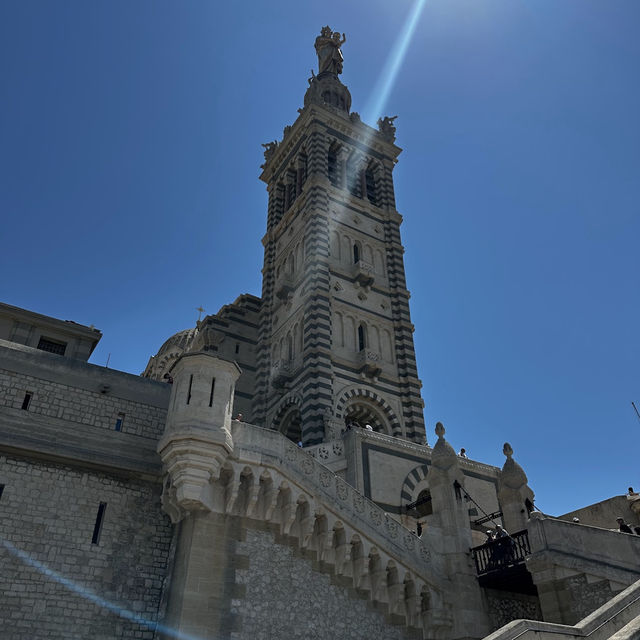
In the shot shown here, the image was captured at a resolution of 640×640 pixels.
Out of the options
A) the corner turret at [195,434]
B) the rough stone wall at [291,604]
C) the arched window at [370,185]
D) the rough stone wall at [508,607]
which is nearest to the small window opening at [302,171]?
the arched window at [370,185]

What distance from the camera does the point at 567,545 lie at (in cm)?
1478

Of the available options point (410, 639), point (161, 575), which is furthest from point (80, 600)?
point (410, 639)

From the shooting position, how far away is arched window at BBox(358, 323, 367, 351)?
3228 cm

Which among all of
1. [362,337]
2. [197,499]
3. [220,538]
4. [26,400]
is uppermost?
[362,337]

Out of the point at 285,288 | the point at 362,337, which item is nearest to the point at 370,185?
the point at 285,288

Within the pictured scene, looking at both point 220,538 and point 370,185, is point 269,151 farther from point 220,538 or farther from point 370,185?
point 220,538

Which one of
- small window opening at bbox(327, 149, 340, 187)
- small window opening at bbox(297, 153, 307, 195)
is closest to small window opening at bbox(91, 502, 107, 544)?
small window opening at bbox(327, 149, 340, 187)

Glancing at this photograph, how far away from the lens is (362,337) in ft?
107

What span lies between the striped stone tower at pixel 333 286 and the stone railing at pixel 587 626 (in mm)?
16890

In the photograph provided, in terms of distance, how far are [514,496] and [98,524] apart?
11.9m

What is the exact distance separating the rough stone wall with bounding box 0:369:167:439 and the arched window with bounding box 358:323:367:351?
16.0 meters

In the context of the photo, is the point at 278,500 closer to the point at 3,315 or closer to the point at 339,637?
the point at 339,637

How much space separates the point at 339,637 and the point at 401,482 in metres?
9.39

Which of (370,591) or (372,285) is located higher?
(372,285)
